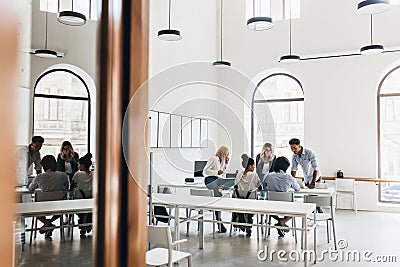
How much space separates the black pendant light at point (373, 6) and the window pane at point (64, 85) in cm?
510

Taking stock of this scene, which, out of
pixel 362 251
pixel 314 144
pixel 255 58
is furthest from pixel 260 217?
pixel 255 58

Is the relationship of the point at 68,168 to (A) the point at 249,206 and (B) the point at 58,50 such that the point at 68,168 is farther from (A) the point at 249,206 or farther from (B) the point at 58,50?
(A) the point at 249,206

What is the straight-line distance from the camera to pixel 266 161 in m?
5.88

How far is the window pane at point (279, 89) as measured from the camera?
9336 mm

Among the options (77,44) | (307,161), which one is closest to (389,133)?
(307,161)

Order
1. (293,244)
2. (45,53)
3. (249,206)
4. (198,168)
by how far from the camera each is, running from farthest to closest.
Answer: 1. (198,168)
2. (293,244)
3. (249,206)
4. (45,53)

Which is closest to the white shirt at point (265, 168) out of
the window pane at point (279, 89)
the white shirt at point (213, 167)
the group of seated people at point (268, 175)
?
the group of seated people at point (268, 175)

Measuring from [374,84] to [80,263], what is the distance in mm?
8534

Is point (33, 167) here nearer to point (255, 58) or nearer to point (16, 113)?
point (16, 113)

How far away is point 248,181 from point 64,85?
15.9 feet

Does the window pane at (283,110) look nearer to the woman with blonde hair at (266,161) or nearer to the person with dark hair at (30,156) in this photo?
Result: the woman with blonde hair at (266,161)

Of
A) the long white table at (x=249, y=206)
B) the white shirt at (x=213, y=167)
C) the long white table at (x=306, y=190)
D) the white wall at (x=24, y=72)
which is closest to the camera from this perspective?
the white wall at (x=24, y=72)

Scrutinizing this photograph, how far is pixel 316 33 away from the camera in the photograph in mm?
8836

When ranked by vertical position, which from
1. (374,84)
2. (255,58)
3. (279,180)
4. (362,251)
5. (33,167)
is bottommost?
(362,251)
